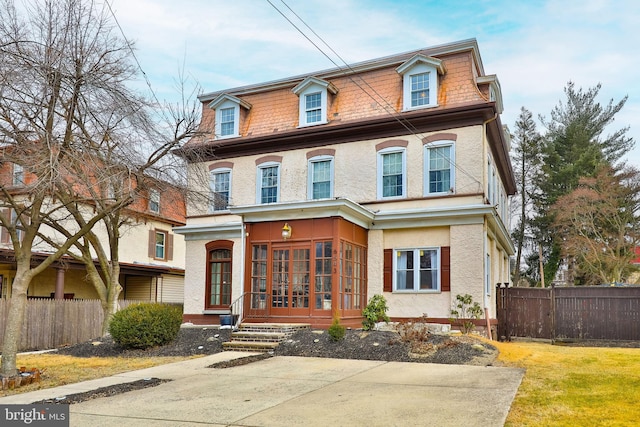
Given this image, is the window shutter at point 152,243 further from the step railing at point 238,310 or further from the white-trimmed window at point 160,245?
the step railing at point 238,310

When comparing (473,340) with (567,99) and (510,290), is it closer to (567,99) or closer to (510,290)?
(510,290)

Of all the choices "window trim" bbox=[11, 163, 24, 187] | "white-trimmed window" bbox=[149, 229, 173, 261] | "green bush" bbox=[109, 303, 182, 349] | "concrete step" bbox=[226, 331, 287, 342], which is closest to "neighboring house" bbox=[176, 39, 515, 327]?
"concrete step" bbox=[226, 331, 287, 342]

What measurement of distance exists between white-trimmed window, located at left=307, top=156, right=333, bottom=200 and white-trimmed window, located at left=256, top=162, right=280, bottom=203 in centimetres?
131

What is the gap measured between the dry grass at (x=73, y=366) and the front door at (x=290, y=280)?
3840 mm

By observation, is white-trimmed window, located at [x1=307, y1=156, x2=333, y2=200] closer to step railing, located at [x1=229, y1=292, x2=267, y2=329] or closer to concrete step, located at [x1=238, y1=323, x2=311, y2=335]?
step railing, located at [x1=229, y1=292, x2=267, y2=329]

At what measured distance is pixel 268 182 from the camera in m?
20.0

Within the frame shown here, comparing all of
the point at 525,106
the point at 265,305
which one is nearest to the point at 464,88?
the point at 265,305

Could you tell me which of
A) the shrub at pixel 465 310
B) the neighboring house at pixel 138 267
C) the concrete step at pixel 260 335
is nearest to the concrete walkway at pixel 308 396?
the concrete step at pixel 260 335

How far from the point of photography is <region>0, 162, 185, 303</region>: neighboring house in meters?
23.5

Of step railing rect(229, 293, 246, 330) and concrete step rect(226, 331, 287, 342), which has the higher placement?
step railing rect(229, 293, 246, 330)

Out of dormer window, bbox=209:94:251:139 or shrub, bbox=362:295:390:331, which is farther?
dormer window, bbox=209:94:251:139

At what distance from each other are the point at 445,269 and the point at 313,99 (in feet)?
24.6

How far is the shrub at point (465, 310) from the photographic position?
622 inches

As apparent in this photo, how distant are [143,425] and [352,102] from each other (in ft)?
46.7
